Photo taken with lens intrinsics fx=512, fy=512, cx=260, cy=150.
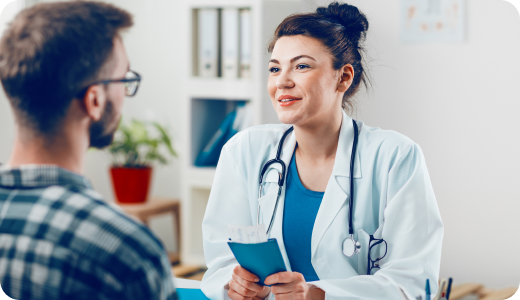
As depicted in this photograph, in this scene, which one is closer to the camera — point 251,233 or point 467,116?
point 251,233

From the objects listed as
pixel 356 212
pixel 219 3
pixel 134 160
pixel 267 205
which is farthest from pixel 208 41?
pixel 356 212

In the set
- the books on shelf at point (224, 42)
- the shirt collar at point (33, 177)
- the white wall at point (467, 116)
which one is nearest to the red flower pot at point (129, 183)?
the books on shelf at point (224, 42)

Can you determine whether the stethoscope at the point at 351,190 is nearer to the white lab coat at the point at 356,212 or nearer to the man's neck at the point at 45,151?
the white lab coat at the point at 356,212

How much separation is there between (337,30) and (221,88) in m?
1.55

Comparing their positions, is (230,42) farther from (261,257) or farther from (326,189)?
(261,257)

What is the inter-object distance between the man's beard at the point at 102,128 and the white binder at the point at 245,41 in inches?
80.1

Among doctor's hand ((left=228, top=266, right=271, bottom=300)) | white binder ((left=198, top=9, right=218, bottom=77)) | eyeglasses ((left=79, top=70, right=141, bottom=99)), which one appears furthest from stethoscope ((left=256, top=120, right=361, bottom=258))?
white binder ((left=198, top=9, right=218, bottom=77))

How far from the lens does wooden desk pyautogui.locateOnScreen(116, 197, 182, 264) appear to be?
9.63 feet

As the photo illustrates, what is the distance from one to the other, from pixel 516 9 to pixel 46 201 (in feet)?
7.09

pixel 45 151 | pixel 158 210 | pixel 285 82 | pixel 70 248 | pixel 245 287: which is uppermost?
pixel 285 82

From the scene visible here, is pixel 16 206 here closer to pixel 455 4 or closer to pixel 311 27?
pixel 311 27

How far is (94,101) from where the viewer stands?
2.46 feet

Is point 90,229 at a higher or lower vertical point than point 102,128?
lower

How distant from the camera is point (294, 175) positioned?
1.40 meters
